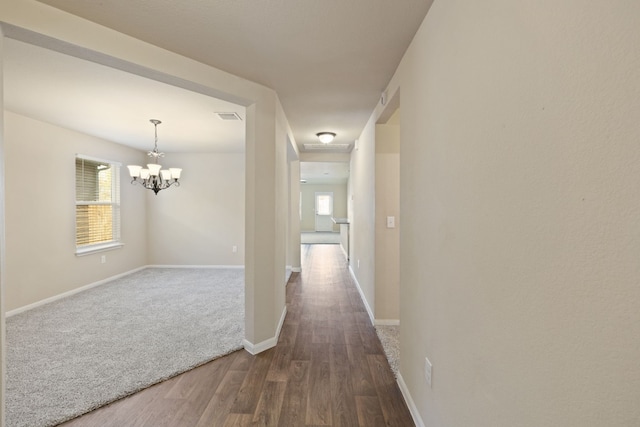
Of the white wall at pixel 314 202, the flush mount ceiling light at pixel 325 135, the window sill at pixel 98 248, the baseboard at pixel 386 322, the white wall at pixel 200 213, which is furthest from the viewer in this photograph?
the white wall at pixel 314 202

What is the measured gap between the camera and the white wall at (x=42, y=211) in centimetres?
352

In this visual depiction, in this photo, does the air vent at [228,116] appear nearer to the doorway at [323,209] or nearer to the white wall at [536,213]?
the white wall at [536,213]

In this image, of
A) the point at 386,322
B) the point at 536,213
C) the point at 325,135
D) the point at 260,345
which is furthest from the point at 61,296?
the point at 536,213

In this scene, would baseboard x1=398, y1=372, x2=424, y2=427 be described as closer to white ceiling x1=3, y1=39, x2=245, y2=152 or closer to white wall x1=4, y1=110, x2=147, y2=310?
white ceiling x1=3, y1=39, x2=245, y2=152

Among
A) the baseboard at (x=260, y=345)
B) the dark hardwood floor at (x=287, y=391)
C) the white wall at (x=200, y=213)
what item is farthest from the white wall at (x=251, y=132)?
the white wall at (x=200, y=213)

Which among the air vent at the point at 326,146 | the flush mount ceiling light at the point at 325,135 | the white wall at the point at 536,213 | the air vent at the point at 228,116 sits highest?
the air vent at the point at 228,116

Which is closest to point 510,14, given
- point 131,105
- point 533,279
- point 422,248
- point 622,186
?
point 622,186

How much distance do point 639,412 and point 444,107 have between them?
4.00ft

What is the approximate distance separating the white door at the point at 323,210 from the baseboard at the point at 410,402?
445 inches

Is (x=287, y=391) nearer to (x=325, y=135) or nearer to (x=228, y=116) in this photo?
(x=228, y=116)

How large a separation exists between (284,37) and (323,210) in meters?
11.7

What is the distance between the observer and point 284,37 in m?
1.85

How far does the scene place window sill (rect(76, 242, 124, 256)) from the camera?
4.50 m

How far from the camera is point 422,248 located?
5.53 ft
